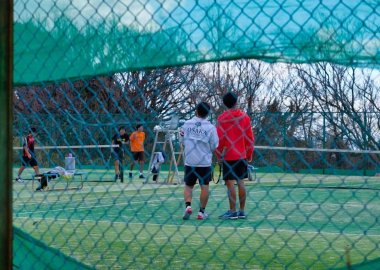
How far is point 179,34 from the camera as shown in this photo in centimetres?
392

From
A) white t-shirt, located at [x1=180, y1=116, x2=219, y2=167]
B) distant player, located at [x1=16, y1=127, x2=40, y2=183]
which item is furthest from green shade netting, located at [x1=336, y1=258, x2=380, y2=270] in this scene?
distant player, located at [x1=16, y1=127, x2=40, y2=183]

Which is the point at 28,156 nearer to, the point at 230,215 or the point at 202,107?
the point at 230,215

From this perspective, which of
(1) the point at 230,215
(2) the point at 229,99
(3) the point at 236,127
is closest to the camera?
(3) the point at 236,127

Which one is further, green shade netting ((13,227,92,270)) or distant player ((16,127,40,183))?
distant player ((16,127,40,183))

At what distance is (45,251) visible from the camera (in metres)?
4.62

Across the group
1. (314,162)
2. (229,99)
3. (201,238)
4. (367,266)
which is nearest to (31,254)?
(229,99)

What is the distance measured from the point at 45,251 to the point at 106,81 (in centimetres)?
113

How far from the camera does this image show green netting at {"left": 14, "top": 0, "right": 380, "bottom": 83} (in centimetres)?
342

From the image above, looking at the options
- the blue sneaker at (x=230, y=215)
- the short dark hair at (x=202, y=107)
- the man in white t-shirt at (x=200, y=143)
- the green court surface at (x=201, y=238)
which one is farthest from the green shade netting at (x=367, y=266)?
the blue sneaker at (x=230, y=215)

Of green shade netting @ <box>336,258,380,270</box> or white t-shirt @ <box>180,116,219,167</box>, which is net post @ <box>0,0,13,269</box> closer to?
green shade netting @ <box>336,258,380,270</box>

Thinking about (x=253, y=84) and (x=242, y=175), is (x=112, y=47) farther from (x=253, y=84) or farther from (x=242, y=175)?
(x=242, y=175)

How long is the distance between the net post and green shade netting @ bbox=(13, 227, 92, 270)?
47cm

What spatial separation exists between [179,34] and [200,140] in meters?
2.96

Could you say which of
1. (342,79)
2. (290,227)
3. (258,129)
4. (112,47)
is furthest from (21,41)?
(290,227)
